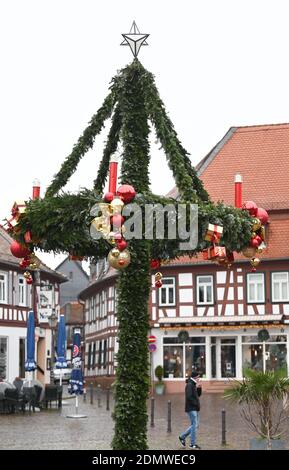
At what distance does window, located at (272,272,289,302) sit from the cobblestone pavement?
Answer: 1113cm

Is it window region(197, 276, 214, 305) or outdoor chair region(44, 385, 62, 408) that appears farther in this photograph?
window region(197, 276, 214, 305)

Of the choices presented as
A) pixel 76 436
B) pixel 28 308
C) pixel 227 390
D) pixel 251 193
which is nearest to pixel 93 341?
pixel 28 308

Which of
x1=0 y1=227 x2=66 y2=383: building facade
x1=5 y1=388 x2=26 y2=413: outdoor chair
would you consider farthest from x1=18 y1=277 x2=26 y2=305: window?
x1=5 y1=388 x2=26 y2=413: outdoor chair

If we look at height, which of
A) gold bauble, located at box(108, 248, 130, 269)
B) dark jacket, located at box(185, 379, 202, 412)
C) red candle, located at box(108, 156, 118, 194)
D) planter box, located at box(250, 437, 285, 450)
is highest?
red candle, located at box(108, 156, 118, 194)

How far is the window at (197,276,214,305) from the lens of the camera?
40.0 m

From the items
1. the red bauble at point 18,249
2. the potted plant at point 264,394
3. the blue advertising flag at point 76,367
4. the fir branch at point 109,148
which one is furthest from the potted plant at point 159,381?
the red bauble at point 18,249

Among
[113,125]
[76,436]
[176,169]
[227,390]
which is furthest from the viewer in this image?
[76,436]

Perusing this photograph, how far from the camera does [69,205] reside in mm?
8969

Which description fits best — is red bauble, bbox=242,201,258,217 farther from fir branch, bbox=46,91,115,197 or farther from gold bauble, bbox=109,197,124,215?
gold bauble, bbox=109,197,124,215

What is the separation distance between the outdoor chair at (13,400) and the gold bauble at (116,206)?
1794 centimetres

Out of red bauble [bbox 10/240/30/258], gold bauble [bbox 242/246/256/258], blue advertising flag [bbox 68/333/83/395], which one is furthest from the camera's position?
blue advertising flag [bbox 68/333/83/395]

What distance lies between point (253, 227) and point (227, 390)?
5.31 m

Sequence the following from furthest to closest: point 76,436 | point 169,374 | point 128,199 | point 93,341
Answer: point 93,341 → point 169,374 → point 76,436 → point 128,199
